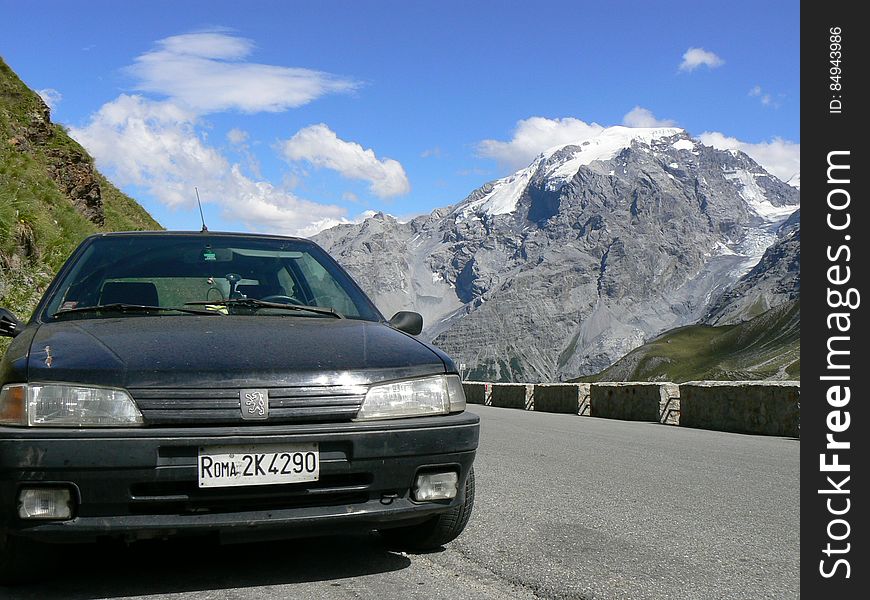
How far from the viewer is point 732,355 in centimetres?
18162

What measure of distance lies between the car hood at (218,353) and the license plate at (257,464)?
0.25 meters

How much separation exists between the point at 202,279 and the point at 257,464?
5.66 feet

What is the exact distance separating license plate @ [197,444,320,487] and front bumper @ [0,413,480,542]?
0.03 metres

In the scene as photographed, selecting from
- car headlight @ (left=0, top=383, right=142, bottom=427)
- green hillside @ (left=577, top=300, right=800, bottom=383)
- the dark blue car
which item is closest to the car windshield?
the dark blue car

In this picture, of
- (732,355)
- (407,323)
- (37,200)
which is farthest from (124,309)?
(732,355)

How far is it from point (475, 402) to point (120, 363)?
83.7ft

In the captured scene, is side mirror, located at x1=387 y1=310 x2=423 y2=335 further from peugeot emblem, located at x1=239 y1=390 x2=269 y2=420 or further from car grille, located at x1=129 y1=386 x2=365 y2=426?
peugeot emblem, located at x1=239 y1=390 x2=269 y2=420

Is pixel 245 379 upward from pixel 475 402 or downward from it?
upward

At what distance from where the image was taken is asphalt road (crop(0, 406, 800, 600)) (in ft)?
11.2
